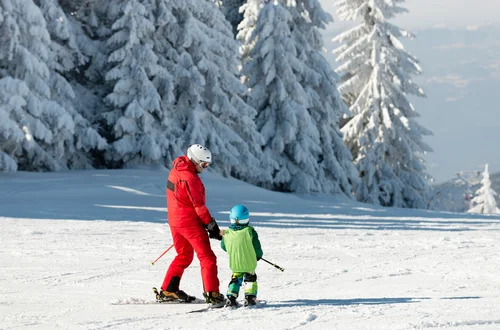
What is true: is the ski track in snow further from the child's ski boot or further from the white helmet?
the white helmet

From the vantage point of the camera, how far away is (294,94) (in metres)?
27.7

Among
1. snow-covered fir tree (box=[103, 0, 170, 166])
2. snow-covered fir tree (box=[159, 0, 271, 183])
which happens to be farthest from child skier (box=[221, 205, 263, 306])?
snow-covered fir tree (box=[159, 0, 271, 183])

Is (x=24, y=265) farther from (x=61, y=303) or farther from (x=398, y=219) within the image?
(x=398, y=219)

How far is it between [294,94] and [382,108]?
5.89 m

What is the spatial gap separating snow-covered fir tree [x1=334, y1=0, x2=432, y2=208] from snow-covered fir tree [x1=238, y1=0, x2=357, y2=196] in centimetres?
273

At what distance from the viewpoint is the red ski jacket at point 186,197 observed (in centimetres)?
728

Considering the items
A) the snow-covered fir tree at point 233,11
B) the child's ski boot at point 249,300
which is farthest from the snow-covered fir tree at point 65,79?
the child's ski boot at point 249,300

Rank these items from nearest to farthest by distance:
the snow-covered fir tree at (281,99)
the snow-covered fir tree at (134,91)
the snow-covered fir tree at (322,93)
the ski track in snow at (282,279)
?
the ski track in snow at (282,279) → the snow-covered fir tree at (134,91) → the snow-covered fir tree at (281,99) → the snow-covered fir tree at (322,93)

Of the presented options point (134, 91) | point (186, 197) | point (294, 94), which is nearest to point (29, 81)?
point (134, 91)

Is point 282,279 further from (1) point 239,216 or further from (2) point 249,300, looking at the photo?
(1) point 239,216

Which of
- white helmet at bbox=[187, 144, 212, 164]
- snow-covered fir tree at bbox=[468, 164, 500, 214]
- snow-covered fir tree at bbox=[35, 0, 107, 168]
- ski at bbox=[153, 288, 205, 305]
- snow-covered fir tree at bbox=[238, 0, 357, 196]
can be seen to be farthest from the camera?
snow-covered fir tree at bbox=[468, 164, 500, 214]

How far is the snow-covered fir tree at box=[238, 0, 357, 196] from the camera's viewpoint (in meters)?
27.4

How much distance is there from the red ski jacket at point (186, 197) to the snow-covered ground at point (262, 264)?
2.78ft

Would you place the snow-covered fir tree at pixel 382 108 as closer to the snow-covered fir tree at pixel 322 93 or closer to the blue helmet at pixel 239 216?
the snow-covered fir tree at pixel 322 93
